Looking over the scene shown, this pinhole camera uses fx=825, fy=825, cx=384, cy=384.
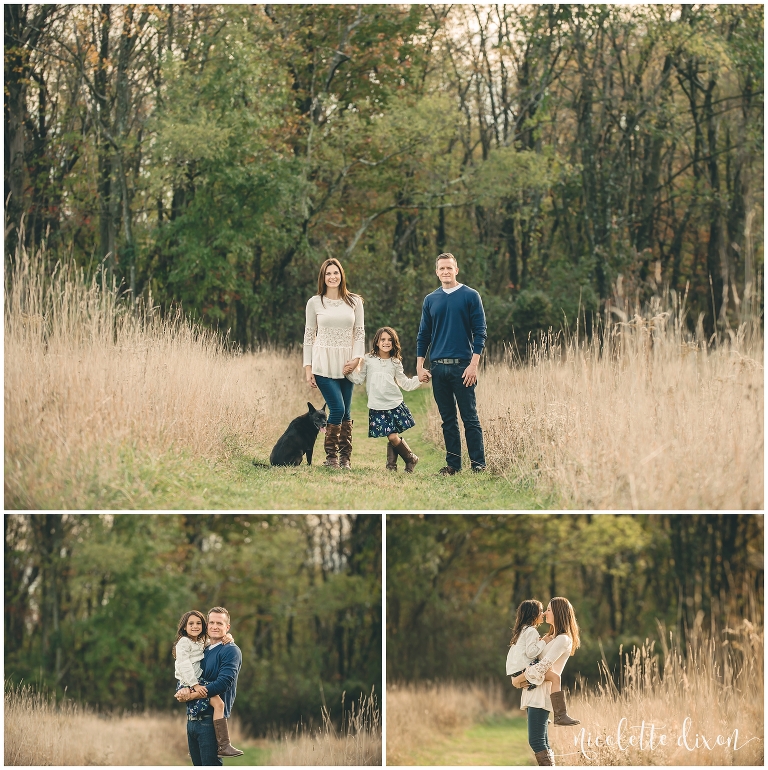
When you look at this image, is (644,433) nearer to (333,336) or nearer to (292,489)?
(333,336)

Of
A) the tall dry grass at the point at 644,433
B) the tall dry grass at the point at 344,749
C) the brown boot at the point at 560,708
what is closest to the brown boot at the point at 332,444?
the tall dry grass at the point at 644,433

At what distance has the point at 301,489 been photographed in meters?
6.55

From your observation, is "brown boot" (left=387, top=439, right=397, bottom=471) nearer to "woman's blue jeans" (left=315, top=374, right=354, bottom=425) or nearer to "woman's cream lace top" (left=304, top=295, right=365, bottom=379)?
"woman's blue jeans" (left=315, top=374, right=354, bottom=425)

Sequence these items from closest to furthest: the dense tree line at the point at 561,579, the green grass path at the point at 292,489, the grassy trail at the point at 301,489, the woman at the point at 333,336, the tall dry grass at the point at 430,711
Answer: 1. the green grass path at the point at 292,489
2. the grassy trail at the point at 301,489
3. the woman at the point at 333,336
4. the tall dry grass at the point at 430,711
5. the dense tree line at the point at 561,579

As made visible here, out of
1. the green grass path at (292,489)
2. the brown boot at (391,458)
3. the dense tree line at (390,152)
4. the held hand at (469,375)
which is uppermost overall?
the dense tree line at (390,152)

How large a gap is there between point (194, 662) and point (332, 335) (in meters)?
2.67

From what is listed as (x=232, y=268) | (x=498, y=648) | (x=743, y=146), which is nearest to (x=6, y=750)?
(x=498, y=648)

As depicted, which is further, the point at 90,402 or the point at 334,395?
the point at 334,395

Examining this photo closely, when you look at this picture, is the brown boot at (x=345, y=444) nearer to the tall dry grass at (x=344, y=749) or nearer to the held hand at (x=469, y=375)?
the held hand at (x=469, y=375)

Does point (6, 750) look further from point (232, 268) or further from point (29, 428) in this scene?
point (232, 268)

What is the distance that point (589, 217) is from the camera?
17.3 meters

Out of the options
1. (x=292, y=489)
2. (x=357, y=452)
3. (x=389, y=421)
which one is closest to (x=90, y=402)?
(x=292, y=489)

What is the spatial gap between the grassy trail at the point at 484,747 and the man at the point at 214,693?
3427 millimetres

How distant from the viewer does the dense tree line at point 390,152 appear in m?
13.9
